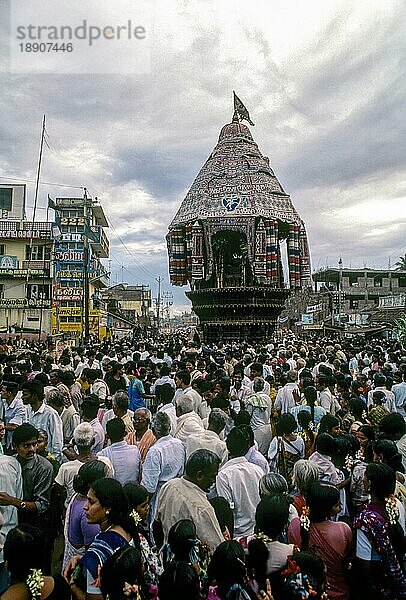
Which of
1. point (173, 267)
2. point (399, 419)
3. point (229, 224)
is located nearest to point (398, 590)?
point (399, 419)

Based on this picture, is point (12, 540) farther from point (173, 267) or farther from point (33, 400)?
point (173, 267)

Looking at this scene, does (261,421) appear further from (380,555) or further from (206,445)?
(380,555)

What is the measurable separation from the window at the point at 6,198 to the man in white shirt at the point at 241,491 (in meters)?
41.4

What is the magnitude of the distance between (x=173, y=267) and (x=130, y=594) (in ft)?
99.8

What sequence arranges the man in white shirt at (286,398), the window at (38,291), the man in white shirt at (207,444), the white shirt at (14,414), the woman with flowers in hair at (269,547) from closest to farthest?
the woman with flowers in hair at (269,547), the man in white shirt at (207,444), the white shirt at (14,414), the man in white shirt at (286,398), the window at (38,291)

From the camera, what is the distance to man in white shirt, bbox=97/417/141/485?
4344mm

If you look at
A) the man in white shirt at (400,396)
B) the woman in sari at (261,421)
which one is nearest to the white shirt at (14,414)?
the woman in sari at (261,421)

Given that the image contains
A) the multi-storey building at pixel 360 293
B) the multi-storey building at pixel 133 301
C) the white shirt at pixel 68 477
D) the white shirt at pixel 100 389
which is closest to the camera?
the white shirt at pixel 68 477

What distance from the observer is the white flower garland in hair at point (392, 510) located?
310 cm

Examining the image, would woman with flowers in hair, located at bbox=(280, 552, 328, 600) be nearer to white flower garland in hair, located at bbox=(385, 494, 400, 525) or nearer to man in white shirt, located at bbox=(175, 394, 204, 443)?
white flower garland in hair, located at bbox=(385, 494, 400, 525)

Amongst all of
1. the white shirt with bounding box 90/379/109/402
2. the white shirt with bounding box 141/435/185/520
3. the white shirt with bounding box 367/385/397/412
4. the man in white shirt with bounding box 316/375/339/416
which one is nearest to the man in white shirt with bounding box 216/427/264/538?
the white shirt with bounding box 141/435/185/520

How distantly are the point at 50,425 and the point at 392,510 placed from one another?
368cm

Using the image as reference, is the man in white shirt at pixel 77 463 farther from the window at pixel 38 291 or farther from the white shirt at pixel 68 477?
the window at pixel 38 291

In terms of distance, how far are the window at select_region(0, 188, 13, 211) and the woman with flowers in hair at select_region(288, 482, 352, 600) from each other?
42.3 metres
